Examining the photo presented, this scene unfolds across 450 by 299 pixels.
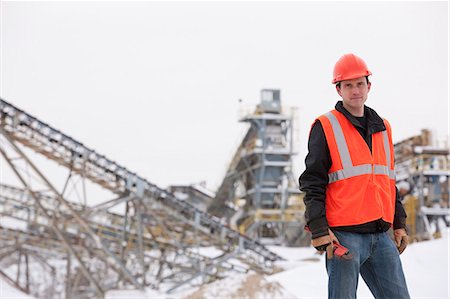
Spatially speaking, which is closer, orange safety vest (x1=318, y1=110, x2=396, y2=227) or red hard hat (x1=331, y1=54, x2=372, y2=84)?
orange safety vest (x1=318, y1=110, x2=396, y2=227)

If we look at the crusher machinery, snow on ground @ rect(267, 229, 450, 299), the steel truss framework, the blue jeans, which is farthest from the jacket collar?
the crusher machinery

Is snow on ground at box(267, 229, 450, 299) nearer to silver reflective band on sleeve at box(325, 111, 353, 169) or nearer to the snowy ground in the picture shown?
the snowy ground

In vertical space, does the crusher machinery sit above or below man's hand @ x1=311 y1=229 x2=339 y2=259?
above

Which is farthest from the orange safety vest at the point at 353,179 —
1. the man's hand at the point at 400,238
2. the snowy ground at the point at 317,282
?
the snowy ground at the point at 317,282

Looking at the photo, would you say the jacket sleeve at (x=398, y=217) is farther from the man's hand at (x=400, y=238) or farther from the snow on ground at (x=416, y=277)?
the snow on ground at (x=416, y=277)

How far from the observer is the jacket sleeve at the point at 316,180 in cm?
283

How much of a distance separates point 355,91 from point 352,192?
0.53 metres

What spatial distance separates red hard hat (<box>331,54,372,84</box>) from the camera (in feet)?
10.0

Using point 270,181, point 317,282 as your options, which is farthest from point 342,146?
point 270,181

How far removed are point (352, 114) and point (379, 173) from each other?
1.13 feet

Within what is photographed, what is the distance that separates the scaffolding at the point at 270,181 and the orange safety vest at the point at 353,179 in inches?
892

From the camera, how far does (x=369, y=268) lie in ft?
10.1

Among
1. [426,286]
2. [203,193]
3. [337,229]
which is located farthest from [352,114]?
[203,193]

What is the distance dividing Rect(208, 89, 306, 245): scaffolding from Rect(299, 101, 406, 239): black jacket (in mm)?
22639
